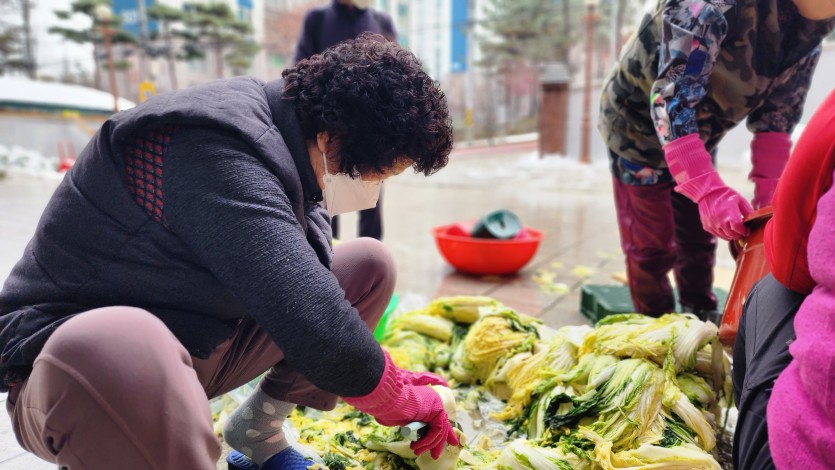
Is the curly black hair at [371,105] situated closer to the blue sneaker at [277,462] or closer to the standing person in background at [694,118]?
the blue sneaker at [277,462]

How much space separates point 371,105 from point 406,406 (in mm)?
608

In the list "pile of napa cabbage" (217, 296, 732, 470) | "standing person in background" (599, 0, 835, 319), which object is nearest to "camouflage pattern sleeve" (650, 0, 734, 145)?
"standing person in background" (599, 0, 835, 319)

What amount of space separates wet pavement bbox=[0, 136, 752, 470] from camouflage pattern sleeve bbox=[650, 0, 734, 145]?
0.78 meters

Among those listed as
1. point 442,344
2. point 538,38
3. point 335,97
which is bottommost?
point 442,344

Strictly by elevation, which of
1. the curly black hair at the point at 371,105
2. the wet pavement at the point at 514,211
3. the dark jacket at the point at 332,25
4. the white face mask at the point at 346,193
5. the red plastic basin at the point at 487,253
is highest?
the dark jacket at the point at 332,25

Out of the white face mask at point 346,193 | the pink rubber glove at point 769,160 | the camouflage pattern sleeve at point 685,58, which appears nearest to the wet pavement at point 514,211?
the white face mask at point 346,193

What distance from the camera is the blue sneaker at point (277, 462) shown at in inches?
58.0

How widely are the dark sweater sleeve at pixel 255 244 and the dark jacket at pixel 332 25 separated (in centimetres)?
239

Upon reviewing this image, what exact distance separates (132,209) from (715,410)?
164 centimetres

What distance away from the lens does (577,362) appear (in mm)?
1861

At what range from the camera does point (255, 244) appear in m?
0.97

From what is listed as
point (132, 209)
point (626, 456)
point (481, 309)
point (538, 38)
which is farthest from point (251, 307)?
point (538, 38)

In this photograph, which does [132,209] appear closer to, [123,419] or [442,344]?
[123,419]

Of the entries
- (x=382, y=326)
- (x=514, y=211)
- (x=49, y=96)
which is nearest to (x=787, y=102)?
(x=382, y=326)
